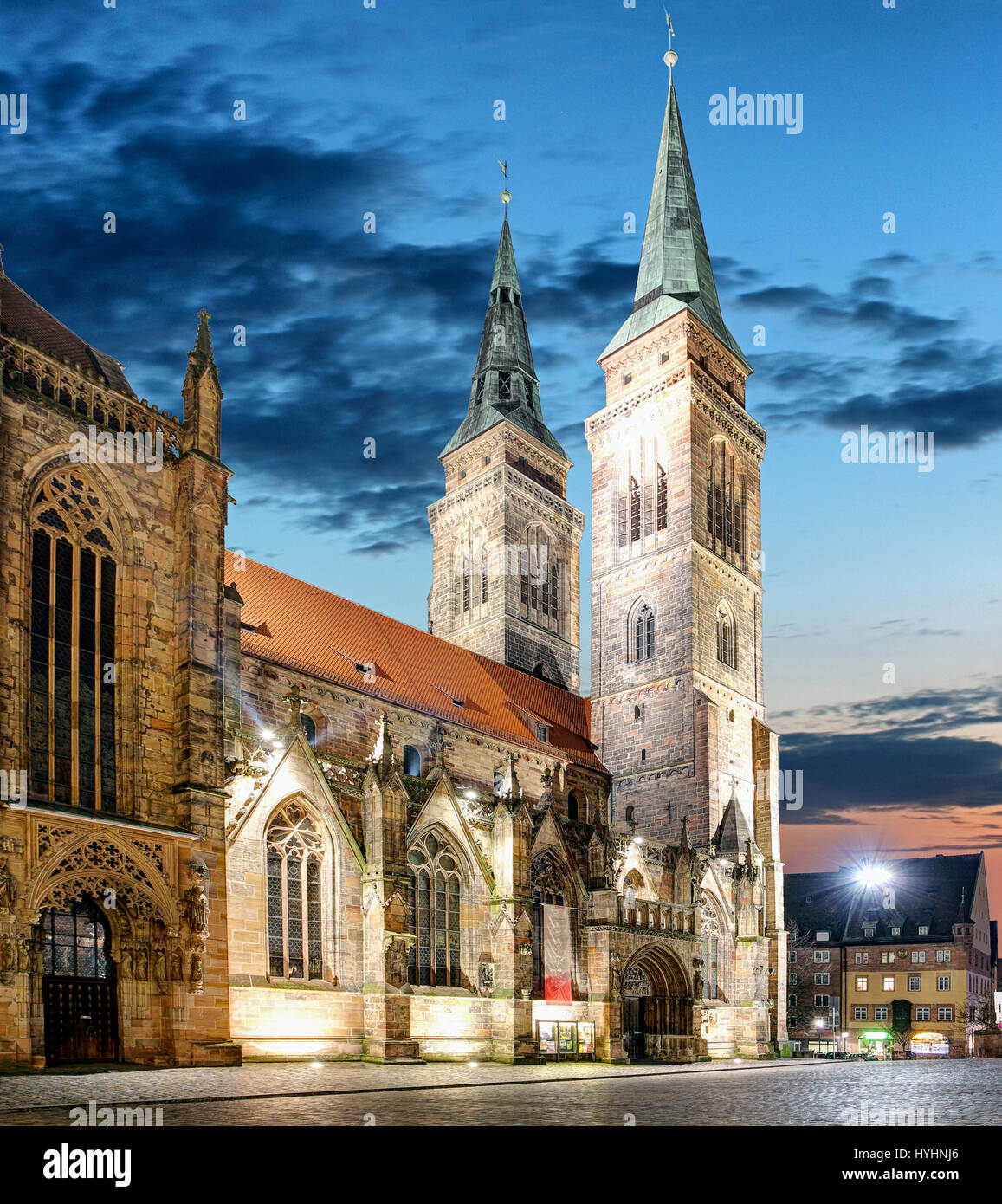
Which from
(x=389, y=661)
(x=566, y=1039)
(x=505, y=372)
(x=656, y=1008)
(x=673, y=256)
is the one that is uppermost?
(x=673, y=256)

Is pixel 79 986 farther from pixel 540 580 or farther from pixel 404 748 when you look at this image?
pixel 540 580

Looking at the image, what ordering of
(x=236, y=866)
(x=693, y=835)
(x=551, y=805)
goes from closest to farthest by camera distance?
(x=236, y=866) < (x=551, y=805) < (x=693, y=835)

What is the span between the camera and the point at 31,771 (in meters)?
20.7

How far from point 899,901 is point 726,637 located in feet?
127

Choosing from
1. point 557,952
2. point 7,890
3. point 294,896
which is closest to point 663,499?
point 557,952

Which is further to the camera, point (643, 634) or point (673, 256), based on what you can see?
point (673, 256)

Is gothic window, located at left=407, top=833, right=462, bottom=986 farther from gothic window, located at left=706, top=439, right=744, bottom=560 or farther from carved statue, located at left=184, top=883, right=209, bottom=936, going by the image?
gothic window, located at left=706, top=439, right=744, bottom=560

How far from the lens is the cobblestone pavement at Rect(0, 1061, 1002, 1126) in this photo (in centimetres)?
1278

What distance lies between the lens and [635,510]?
5044 centimetres

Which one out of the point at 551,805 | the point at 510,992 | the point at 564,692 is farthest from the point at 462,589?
the point at 510,992

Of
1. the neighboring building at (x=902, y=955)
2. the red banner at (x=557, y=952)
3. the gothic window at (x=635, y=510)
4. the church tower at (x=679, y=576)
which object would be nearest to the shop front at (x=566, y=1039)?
the red banner at (x=557, y=952)
